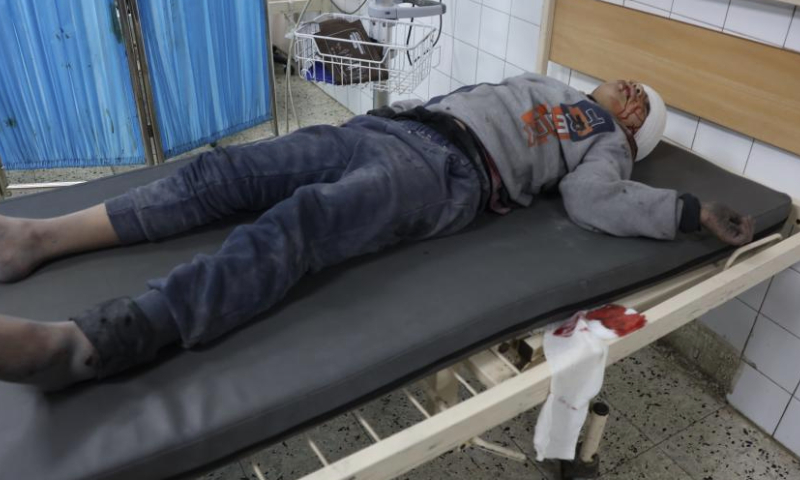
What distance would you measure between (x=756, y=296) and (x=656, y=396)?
1.32 feet

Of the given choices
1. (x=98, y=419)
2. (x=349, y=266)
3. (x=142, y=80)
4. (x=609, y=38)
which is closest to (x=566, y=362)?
(x=349, y=266)

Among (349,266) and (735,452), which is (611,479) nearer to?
(735,452)

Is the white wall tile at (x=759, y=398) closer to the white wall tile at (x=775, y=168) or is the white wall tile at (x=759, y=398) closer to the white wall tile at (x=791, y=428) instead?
the white wall tile at (x=791, y=428)

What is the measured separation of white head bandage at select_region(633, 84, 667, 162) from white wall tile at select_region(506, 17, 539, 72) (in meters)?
0.56

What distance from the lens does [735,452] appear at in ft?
5.41

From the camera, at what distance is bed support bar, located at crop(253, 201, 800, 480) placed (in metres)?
0.91

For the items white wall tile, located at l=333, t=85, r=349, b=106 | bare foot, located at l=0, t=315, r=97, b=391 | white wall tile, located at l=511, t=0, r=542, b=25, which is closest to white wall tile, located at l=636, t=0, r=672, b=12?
white wall tile, located at l=511, t=0, r=542, b=25

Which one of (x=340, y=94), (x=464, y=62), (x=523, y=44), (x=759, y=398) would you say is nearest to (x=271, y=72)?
(x=340, y=94)

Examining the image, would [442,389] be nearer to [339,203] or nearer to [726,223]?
[339,203]

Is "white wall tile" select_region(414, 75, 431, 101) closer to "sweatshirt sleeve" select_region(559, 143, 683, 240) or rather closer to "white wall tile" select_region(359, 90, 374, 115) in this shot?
"white wall tile" select_region(359, 90, 374, 115)

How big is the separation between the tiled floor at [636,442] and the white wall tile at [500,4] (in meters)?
1.33

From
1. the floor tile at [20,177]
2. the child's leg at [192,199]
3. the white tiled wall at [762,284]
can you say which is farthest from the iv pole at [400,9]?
the floor tile at [20,177]

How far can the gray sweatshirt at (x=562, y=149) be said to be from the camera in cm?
136

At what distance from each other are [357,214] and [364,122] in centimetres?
39
